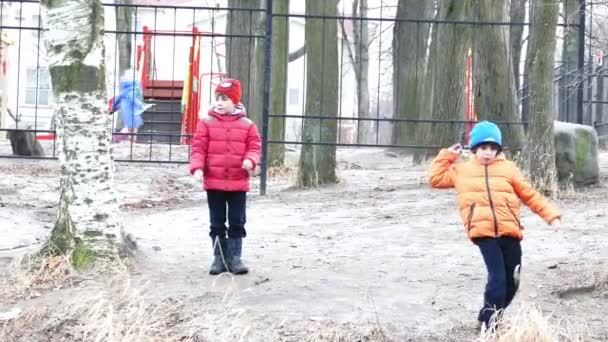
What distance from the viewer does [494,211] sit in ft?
16.3

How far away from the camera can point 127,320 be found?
17.4 ft

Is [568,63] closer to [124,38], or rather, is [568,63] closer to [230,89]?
[230,89]

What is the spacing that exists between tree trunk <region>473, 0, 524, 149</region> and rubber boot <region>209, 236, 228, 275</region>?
20.1 feet

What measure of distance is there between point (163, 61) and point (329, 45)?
33.1m

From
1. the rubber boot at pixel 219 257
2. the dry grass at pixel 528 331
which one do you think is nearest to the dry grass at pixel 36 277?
the rubber boot at pixel 219 257

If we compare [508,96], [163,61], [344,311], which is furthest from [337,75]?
[163,61]

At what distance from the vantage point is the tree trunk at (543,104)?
9523mm

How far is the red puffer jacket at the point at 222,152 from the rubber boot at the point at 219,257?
0.39 m

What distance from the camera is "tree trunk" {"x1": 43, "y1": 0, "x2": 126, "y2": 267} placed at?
248 inches

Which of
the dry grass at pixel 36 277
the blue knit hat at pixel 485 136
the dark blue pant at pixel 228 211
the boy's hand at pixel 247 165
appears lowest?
the dry grass at pixel 36 277

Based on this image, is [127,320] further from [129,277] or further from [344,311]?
[344,311]

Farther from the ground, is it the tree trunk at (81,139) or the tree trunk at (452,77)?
the tree trunk at (452,77)

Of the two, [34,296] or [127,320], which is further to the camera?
[34,296]

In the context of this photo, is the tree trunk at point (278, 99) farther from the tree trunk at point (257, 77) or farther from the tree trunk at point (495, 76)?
the tree trunk at point (495, 76)
